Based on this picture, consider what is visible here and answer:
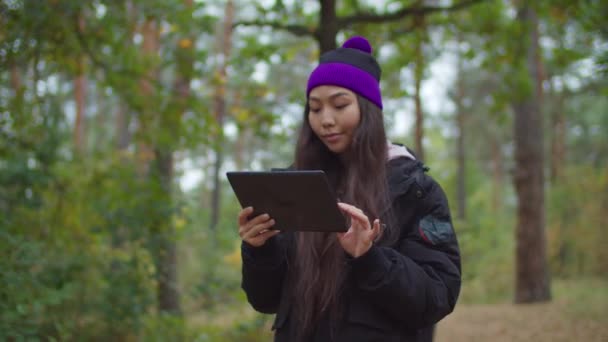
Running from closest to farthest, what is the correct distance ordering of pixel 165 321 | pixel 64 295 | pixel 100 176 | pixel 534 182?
pixel 64 295, pixel 165 321, pixel 100 176, pixel 534 182

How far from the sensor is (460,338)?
812 centimetres

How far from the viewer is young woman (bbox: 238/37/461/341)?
2006 mm

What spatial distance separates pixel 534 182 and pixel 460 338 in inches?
167

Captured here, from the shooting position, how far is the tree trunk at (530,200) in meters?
10.9

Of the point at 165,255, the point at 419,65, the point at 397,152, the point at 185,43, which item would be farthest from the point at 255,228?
the point at 419,65

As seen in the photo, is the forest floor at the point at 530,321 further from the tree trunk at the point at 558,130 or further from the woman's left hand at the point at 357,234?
the tree trunk at the point at 558,130

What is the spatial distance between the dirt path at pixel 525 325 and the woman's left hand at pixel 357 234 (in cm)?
577

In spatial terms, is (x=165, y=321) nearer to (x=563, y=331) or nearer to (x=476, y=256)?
(x=563, y=331)

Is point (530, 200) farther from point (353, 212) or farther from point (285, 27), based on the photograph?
point (353, 212)

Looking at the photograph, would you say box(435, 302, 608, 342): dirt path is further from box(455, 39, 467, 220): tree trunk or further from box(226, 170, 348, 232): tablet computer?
box(455, 39, 467, 220): tree trunk

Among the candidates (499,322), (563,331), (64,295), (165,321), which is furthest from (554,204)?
(64,295)

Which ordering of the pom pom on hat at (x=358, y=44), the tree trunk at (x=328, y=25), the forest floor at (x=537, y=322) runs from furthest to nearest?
the forest floor at (x=537, y=322)
the tree trunk at (x=328, y=25)
the pom pom on hat at (x=358, y=44)

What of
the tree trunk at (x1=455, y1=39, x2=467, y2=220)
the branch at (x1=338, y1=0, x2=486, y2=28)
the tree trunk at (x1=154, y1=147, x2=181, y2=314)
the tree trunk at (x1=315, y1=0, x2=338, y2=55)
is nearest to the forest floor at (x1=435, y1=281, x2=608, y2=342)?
the tree trunk at (x1=154, y1=147, x2=181, y2=314)

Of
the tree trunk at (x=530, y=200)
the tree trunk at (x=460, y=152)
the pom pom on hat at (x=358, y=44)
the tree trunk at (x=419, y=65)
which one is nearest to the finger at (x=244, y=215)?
the pom pom on hat at (x=358, y=44)
